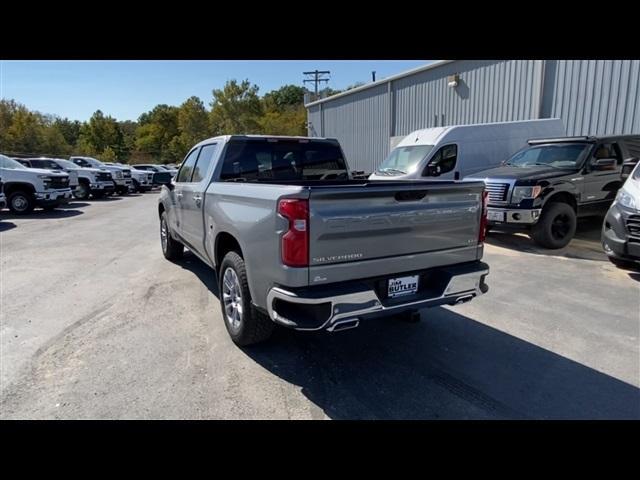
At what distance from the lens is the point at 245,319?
3.65 meters

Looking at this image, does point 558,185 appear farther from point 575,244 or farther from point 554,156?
point 575,244

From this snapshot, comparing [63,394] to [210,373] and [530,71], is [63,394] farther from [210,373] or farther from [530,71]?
[530,71]

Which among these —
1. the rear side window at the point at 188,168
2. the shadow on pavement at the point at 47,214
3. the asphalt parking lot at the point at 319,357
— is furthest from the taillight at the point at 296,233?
the shadow on pavement at the point at 47,214

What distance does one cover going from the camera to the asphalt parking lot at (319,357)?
2.98m

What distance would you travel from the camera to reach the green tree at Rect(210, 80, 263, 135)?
48.4 meters

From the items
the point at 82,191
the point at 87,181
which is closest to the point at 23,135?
the point at 82,191

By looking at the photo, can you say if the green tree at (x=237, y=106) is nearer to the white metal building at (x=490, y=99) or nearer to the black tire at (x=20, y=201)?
the white metal building at (x=490, y=99)

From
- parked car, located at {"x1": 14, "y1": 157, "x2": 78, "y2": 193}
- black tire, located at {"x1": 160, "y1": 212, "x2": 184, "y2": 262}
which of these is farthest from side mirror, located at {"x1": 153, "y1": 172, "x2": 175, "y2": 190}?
parked car, located at {"x1": 14, "y1": 157, "x2": 78, "y2": 193}

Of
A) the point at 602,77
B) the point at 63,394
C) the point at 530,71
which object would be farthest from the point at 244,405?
the point at 530,71

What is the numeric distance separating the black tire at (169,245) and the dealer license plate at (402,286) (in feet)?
16.3

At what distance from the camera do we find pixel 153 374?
3.45 metres

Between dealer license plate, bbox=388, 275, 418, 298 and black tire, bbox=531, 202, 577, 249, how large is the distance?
5692 mm
